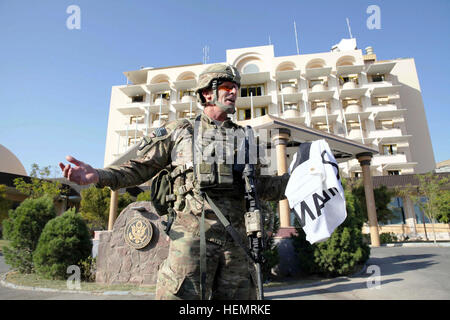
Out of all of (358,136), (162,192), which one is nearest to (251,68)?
(358,136)

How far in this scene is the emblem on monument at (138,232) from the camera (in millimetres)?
6715

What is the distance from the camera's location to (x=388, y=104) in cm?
3253

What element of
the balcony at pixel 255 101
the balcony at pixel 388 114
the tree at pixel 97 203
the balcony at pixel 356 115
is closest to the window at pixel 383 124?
the balcony at pixel 388 114

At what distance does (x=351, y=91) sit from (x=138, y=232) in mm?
32011

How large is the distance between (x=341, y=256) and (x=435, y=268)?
318 centimetres

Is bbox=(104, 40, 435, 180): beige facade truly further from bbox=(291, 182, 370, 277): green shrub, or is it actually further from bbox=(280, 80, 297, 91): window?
bbox=(291, 182, 370, 277): green shrub

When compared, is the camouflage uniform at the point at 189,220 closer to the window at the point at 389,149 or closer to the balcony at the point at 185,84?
the balcony at the point at 185,84

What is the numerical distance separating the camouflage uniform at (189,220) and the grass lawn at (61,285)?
14.8ft

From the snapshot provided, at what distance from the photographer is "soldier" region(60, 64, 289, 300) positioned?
6.35 feet

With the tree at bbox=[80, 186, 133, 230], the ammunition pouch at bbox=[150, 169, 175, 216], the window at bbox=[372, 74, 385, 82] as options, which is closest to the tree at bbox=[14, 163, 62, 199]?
the tree at bbox=[80, 186, 133, 230]
